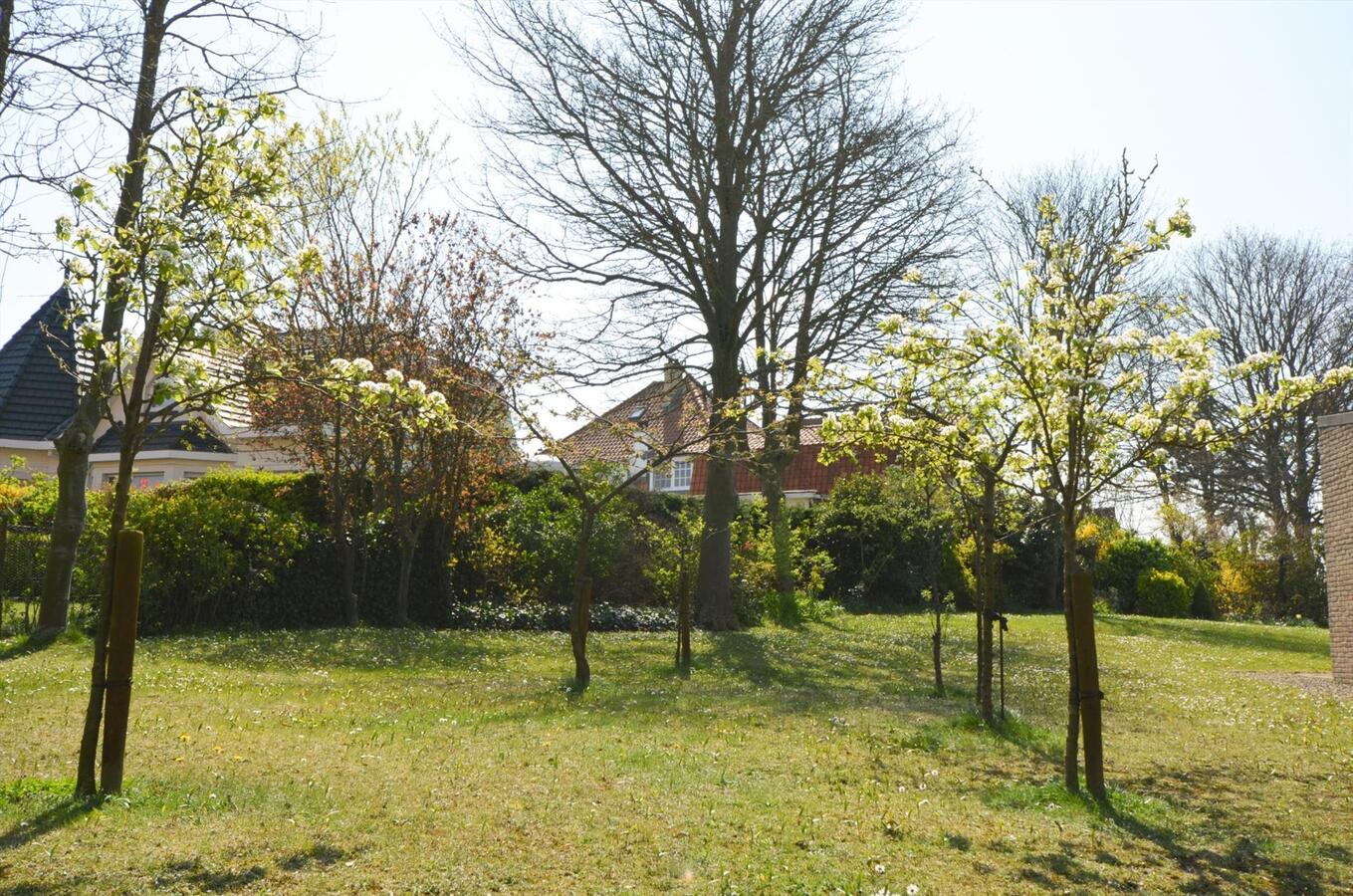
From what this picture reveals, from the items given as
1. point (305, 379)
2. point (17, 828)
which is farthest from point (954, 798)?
point (17, 828)

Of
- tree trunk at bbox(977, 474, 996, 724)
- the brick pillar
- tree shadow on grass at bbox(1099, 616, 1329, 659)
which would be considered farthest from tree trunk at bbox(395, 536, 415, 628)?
tree shadow on grass at bbox(1099, 616, 1329, 659)

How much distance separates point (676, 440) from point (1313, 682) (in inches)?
379

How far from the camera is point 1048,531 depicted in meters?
29.5

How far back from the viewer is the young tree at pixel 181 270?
599 cm

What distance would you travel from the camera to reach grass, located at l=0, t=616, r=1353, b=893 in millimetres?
5402

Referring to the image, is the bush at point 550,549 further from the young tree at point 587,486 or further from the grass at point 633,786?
the grass at point 633,786

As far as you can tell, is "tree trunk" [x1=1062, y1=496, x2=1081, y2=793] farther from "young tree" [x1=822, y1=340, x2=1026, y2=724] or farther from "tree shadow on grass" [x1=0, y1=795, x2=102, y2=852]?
"tree shadow on grass" [x1=0, y1=795, x2=102, y2=852]

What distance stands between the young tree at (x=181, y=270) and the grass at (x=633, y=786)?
115cm

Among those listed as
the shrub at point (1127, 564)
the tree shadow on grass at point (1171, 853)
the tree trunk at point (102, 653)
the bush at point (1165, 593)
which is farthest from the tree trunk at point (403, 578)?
the bush at point (1165, 593)

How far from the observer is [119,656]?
6.14 meters

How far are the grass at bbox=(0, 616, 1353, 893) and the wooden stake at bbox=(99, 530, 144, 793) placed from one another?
21cm

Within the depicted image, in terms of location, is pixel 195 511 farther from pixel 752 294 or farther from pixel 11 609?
pixel 752 294

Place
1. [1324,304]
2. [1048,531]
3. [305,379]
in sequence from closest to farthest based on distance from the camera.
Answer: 1. [305,379]
2. [1048,531]
3. [1324,304]

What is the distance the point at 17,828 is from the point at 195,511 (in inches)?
399
